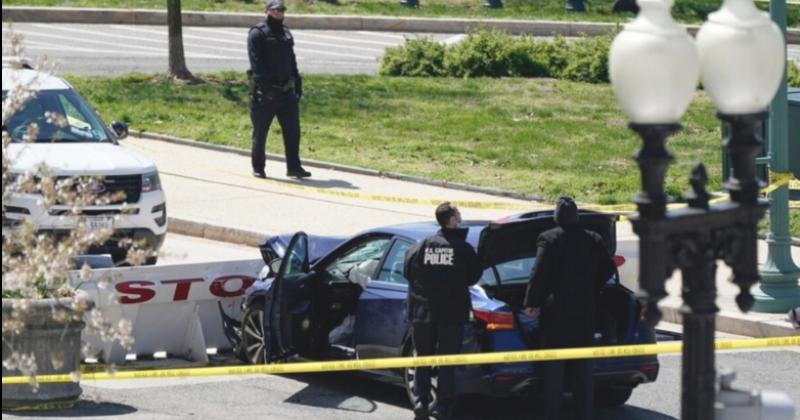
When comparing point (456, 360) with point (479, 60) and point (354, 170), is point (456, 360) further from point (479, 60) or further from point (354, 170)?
point (479, 60)

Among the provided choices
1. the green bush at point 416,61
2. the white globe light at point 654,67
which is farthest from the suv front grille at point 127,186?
the green bush at point 416,61

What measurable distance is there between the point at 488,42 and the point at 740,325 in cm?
1566

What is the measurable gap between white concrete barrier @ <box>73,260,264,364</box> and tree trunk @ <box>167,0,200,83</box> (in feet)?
43.4

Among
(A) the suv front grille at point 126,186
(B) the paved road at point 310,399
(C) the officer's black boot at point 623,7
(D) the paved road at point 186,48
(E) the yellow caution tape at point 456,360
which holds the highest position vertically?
(C) the officer's black boot at point 623,7

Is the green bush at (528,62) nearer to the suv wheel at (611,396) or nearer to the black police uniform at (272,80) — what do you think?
the black police uniform at (272,80)

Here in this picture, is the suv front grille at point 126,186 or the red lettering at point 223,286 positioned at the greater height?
the suv front grille at point 126,186

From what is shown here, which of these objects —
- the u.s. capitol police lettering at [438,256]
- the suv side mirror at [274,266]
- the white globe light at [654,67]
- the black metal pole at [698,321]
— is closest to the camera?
the white globe light at [654,67]

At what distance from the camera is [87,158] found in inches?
672

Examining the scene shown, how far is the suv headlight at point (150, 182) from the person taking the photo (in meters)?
17.4

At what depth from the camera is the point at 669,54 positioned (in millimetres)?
6582

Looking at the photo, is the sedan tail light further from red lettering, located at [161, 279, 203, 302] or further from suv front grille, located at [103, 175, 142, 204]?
suv front grille, located at [103, 175, 142, 204]

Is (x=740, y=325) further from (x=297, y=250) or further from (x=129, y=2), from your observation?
(x=129, y=2)

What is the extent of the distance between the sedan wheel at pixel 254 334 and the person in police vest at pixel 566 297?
112 inches

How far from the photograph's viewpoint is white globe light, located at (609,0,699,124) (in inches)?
259
